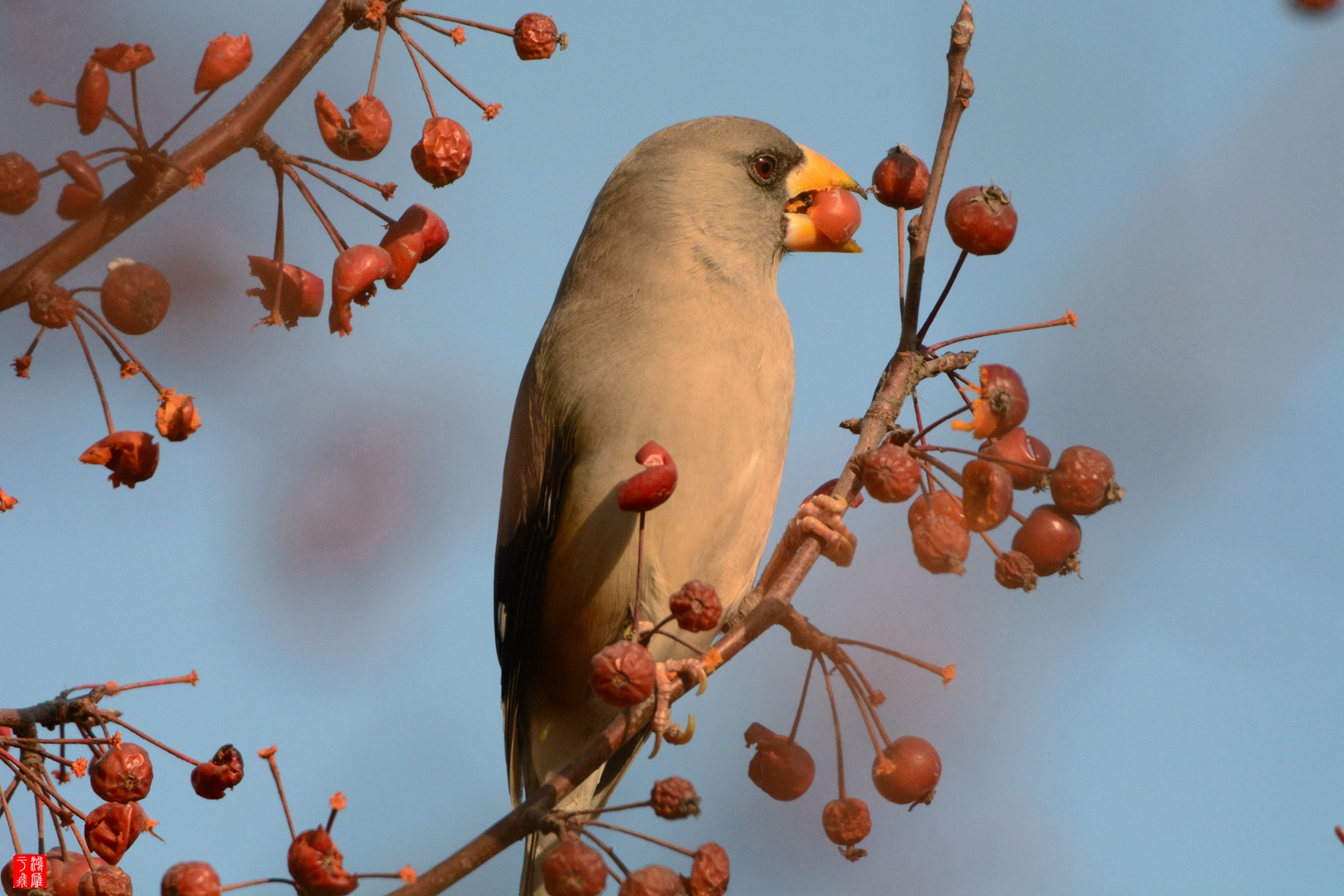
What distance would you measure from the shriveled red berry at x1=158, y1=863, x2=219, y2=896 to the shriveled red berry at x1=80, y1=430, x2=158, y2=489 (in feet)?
2.25

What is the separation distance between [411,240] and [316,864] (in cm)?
124

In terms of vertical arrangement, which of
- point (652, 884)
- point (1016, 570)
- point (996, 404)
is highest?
point (996, 404)

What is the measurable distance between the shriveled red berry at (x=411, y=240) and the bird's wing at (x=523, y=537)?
1285 mm

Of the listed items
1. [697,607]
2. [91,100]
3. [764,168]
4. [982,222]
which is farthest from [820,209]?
[91,100]

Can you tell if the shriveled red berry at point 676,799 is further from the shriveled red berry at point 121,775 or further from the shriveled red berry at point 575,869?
the shriveled red berry at point 121,775

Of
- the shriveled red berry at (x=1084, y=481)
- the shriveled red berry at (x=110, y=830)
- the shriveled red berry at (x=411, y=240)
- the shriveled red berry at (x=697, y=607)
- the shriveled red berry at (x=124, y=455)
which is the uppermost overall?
the shriveled red berry at (x=411, y=240)

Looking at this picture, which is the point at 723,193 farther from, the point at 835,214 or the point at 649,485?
the point at 649,485

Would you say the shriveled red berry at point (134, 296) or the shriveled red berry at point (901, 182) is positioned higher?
the shriveled red berry at point (134, 296)

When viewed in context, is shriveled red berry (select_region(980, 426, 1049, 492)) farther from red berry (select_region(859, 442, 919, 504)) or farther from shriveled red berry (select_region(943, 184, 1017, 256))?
shriveled red berry (select_region(943, 184, 1017, 256))

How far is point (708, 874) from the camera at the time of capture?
7.35 ft

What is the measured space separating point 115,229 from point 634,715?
131 cm

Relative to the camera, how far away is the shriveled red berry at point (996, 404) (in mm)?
2586

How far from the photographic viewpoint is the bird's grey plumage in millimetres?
3650

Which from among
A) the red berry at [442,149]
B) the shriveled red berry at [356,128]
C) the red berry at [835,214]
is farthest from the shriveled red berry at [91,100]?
the red berry at [835,214]
